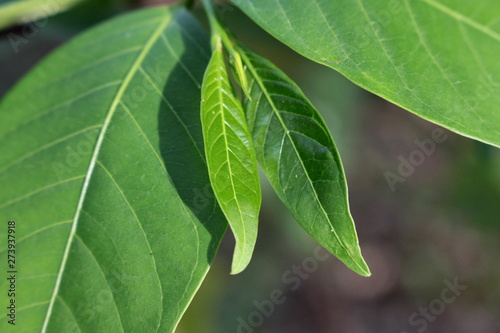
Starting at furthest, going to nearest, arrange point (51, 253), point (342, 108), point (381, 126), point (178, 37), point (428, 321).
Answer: point (381, 126) → point (428, 321) → point (342, 108) → point (178, 37) → point (51, 253)

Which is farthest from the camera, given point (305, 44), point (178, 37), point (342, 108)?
point (342, 108)

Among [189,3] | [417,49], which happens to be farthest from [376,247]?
[417,49]

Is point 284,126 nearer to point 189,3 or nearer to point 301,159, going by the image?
point 301,159

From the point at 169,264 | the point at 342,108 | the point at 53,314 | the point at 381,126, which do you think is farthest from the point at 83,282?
the point at 381,126

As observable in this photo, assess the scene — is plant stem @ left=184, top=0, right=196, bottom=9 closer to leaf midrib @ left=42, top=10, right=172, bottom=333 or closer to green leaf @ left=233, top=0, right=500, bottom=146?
leaf midrib @ left=42, top=10, right=172, bottom=333

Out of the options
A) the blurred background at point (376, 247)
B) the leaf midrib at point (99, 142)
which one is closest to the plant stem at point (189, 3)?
the leaf midrib at point (99, 142)

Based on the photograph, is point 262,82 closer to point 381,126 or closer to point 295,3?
point 295,3

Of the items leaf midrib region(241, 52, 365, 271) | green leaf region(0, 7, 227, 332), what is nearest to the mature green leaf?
green leaf region(0, 7, 227, 332)
